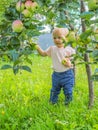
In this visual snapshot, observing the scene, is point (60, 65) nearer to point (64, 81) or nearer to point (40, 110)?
point (64, 81)

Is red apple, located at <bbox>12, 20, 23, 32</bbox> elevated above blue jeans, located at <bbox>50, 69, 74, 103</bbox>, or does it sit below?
above

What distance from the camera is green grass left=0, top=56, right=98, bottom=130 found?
9.19 ft

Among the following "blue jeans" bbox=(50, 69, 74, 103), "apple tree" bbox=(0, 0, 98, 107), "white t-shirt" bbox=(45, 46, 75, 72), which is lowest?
"blue jeans" bbox=(50, 69, 74, 103)

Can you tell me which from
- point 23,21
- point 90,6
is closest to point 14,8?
point 23,21

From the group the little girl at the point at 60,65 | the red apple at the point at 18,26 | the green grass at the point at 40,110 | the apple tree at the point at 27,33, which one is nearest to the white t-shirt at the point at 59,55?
the little girl at the point at 60,65

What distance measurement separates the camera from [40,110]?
3.25 meters

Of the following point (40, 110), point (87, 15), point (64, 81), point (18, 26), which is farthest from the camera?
point (64, 81)

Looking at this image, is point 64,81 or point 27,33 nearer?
point 27,33

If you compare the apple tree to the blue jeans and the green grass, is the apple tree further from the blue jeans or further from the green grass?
the blue jeans

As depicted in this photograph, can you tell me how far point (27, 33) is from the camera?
1.47m

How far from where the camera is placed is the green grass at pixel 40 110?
2801 mm

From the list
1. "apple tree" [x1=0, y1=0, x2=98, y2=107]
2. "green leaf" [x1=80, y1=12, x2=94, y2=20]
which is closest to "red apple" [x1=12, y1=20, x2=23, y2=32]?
"apple tree" [x1=0, y1=0, x2=98, y2=107]

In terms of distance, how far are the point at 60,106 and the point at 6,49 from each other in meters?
1.75

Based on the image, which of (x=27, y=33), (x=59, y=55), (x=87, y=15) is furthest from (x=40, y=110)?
(x=87, y=15)
